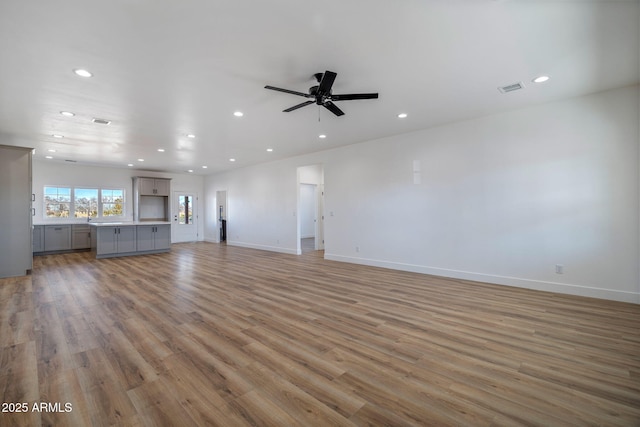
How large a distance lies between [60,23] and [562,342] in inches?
208

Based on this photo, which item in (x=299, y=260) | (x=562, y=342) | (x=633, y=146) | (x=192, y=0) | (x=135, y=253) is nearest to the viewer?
(x=192, y=0)

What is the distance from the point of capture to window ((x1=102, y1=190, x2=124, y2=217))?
31.2ft

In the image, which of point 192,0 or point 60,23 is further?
point 60,23

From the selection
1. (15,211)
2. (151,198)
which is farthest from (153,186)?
(15,211)

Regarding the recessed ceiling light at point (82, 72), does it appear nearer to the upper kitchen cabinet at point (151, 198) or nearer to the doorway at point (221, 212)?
the upper kitchen cabinet at point (151, 198)

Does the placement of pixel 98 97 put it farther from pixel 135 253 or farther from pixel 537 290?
pixel 537 290

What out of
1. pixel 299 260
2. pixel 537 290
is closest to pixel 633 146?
pixel 537 290

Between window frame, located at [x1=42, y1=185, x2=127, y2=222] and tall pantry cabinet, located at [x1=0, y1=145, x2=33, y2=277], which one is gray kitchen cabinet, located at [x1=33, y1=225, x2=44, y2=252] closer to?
window frame, located at [x1=42, y1=185, x2=127, y2=222]

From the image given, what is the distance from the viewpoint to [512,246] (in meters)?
4.47

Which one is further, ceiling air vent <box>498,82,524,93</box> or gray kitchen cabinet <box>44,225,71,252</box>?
gray kitchen cabinet <box>44,225,71,252</box>

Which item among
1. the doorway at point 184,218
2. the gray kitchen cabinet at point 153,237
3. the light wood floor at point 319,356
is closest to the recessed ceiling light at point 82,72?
the light wood floor at point 319,356

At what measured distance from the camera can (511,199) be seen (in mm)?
4469

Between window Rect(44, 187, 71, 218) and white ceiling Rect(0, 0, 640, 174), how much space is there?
184 inches

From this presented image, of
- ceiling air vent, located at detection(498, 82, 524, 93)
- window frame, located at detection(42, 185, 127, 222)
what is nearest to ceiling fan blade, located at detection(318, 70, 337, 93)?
ceiling air vent, located at detection(498, 82, 524, 93)
